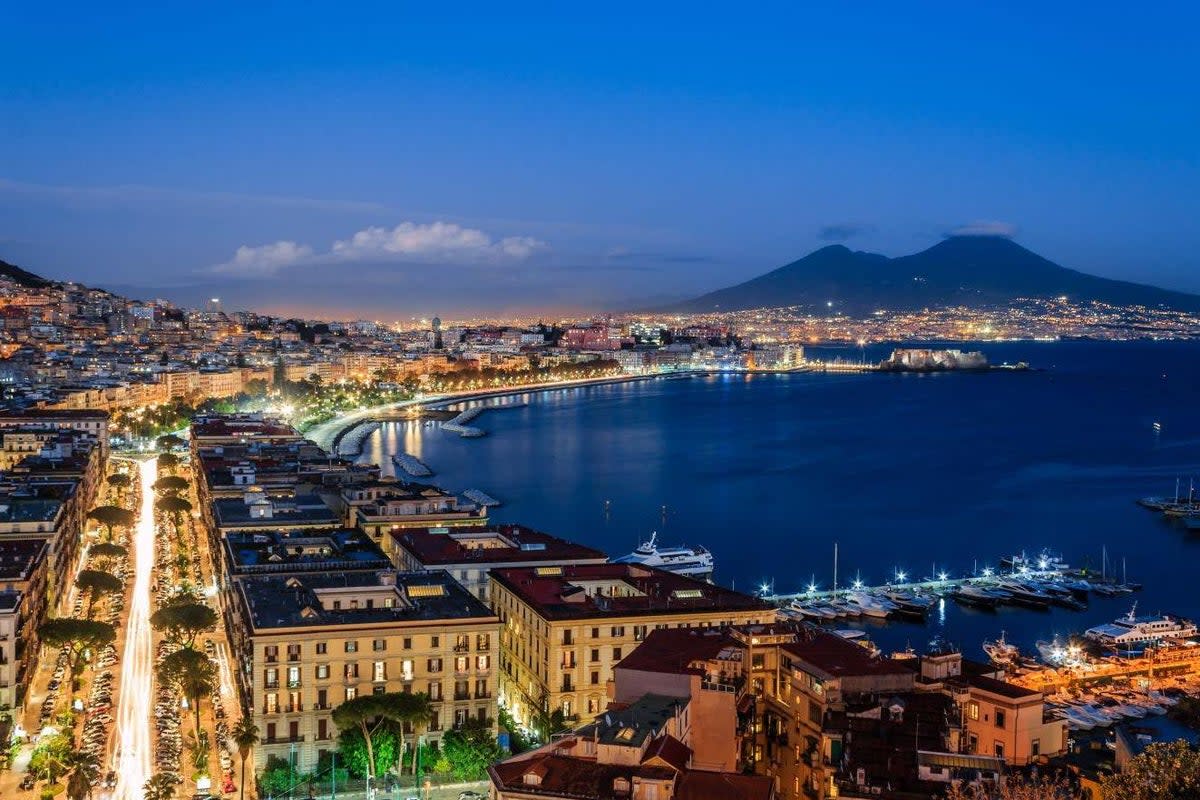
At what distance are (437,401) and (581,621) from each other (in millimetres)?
70168

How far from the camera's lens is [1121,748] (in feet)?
32.6

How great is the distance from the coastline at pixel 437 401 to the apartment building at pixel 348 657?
38571 mm

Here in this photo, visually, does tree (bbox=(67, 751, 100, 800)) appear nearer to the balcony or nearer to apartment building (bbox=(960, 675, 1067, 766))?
the balcony

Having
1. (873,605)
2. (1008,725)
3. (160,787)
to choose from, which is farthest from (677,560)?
(1008,725)

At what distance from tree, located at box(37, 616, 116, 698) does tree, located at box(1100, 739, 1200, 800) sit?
45.4 feet

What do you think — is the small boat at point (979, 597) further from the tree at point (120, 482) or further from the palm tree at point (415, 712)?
the tree at point (120, 482)

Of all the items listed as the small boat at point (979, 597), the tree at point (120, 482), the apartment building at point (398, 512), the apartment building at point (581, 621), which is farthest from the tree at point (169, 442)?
the apartment building at point (581, 621)

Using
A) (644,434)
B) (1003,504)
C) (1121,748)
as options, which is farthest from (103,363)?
(1121,748)

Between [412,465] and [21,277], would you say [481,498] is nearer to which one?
[412,465]

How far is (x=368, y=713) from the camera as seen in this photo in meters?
13.7

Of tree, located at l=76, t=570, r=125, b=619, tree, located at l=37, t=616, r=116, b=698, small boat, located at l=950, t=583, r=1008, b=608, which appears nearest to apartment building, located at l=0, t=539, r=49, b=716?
tree, located at l=37, t=616, r=116, b=698

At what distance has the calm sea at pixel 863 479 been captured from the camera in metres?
30.9

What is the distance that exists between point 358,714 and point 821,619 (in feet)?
43.9

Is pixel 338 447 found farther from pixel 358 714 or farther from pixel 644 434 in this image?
pixel 358 714
